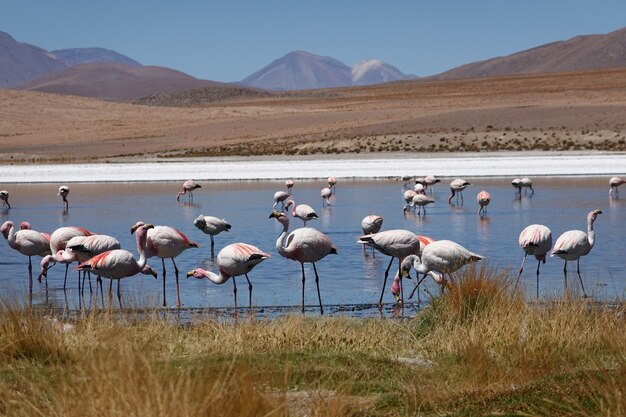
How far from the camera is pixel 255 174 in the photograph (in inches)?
1319

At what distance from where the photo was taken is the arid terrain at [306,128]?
44.8 m

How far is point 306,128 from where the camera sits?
2515 inches

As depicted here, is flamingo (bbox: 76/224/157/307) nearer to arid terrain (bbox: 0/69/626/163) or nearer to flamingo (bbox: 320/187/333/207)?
flamingo (bbox: 320/187/333/207)

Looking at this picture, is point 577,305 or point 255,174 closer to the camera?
point 577,305

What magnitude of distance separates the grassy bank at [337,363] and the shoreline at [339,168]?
73.6 feet

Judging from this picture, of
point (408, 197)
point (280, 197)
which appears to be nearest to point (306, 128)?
point (280, 197)

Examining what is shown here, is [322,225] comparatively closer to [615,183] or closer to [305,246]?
[305,246]

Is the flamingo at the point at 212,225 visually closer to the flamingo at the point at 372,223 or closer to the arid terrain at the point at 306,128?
the flamingo at the point at 372,223

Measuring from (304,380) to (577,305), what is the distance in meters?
2.72

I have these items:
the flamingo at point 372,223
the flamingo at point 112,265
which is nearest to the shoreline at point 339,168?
the flamingo at point 372,223

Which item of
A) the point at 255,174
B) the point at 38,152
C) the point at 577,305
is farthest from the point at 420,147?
the point at 577,305

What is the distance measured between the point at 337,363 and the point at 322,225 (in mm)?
11104

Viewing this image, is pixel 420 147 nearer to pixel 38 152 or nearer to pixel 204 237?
pixel 38 152

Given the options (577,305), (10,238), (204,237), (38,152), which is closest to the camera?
(577,305)
